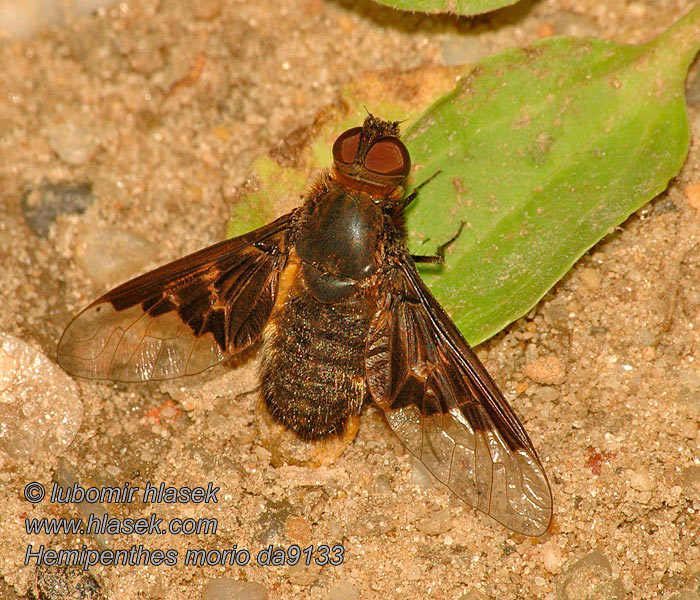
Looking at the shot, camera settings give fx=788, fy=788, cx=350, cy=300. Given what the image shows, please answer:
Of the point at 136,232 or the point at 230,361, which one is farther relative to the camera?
the point at 136,232

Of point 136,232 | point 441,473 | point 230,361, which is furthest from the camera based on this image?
point 136,232

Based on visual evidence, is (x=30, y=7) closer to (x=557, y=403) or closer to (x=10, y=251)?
(x=10, y=251)

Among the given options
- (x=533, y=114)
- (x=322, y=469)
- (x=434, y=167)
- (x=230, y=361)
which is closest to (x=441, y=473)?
(x=322, y=469)

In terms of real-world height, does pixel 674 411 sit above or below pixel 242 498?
above

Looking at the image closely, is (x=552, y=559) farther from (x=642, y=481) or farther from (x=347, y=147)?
(x=347, y=147)

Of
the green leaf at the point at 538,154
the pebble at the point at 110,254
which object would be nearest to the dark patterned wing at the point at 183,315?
the pebble at the point at 110,254

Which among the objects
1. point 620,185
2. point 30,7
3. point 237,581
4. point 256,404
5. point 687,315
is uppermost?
point 30,7

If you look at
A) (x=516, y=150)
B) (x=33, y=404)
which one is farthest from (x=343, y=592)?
(x=516, y=150)

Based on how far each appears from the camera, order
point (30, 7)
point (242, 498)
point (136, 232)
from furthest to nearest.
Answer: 1. point (30, 7)
2. point (136, 232)
3. point (242, 498)

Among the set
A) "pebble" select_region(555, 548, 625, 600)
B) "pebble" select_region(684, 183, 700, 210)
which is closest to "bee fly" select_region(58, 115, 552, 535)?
"pebble" select_region(555, 548, 625, 600)
